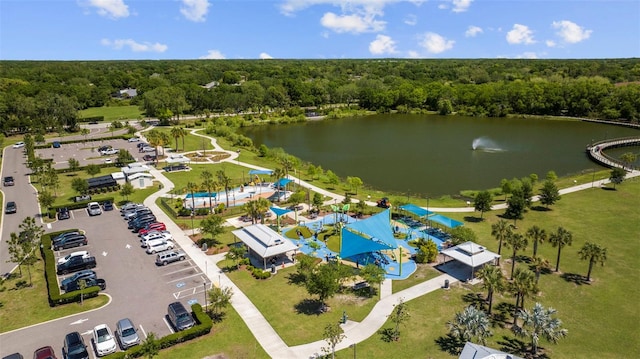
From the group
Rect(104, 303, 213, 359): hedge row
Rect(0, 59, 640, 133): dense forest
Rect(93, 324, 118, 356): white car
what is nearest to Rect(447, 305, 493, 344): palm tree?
Rect(104, 303, 213, 359): hedge row

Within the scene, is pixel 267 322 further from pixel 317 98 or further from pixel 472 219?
pixel 317 98

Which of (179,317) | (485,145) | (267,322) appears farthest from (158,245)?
(485,145)

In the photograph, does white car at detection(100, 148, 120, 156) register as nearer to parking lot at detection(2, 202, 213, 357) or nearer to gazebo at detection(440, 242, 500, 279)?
parking lot at detection(2, 202, 213, 357)

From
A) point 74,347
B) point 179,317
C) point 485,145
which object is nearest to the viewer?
point 74,347

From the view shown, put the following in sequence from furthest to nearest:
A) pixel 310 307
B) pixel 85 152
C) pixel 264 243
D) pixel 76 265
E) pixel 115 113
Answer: pixel 115 113 < pixel 85 152 < pixel 264 243 < pixel 76 265 < pixel 310 307

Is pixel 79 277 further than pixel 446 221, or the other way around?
pixel 446 221

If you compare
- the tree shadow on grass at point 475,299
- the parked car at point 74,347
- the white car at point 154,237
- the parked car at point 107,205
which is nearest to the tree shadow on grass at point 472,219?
the tree shadow on grass at point 475,299

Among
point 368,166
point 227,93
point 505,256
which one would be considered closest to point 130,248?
point 505,256

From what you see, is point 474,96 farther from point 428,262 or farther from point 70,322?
point 70,322
